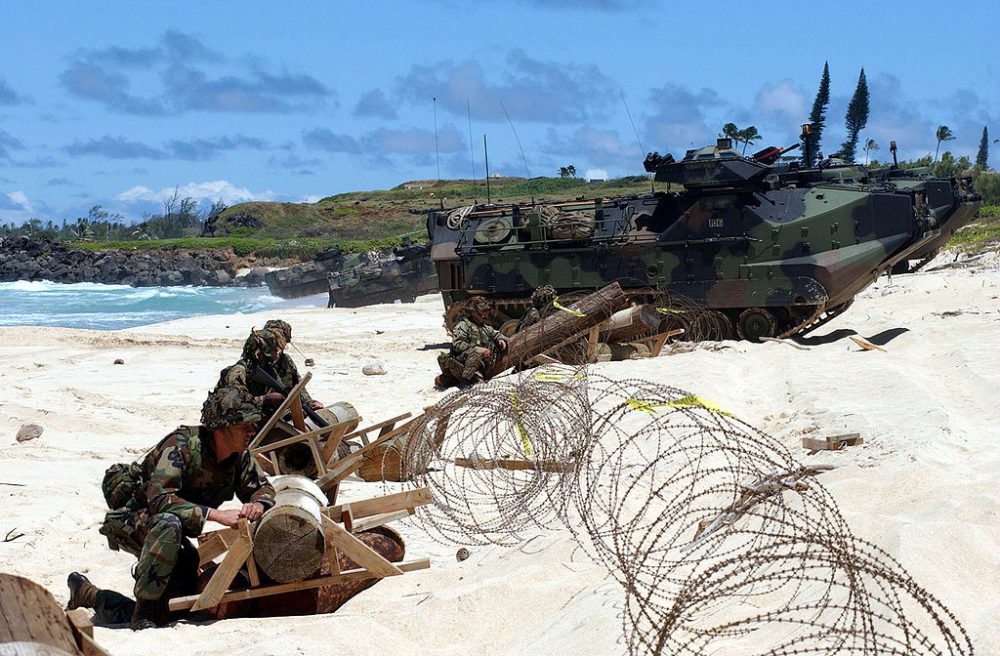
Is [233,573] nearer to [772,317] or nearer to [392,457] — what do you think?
[392,457]

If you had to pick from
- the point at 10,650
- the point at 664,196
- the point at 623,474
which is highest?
the point at 664,196

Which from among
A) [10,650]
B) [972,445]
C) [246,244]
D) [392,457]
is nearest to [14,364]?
[392,457]

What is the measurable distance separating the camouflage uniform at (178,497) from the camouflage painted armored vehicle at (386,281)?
27.3m

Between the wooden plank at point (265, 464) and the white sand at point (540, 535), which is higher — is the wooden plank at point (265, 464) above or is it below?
above

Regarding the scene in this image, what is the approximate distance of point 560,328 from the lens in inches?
607

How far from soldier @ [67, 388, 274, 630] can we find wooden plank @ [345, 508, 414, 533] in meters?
0.66

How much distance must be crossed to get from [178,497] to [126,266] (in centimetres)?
6494

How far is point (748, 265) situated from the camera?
59.5ft

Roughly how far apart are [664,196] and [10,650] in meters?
16.8

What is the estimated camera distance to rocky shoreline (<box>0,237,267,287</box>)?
6444 cm

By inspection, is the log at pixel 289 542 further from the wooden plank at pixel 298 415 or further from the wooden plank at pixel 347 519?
the wooden plank at pixel 298 415

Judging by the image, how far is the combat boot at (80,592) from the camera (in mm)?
6289

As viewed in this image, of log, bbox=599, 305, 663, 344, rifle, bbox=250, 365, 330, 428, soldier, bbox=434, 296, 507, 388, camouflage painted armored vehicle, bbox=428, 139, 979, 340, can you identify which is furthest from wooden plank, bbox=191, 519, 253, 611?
camouflage painted armored vehicle, bbox=428, 139, 979, 340

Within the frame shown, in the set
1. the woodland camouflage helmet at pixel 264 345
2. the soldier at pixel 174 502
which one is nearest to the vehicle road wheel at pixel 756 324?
the woodland camouflage helmet at pixel 264 345
